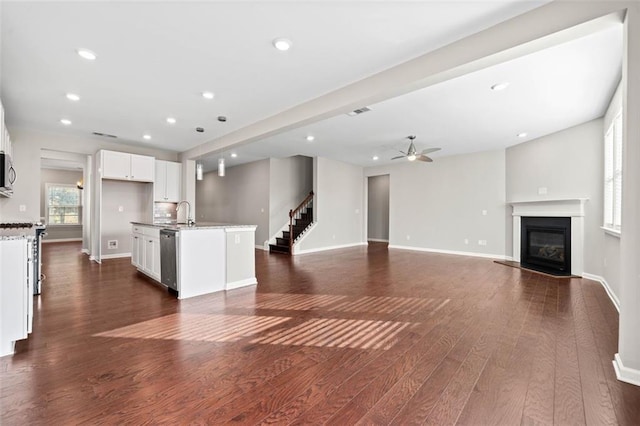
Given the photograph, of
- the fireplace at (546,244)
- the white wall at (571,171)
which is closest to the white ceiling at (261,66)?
the white wall at (571,171)

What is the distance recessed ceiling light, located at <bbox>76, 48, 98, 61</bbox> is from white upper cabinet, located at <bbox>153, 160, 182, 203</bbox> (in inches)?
175

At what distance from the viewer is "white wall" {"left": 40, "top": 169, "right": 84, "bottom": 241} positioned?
393 inches

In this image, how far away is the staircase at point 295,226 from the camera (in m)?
8.22

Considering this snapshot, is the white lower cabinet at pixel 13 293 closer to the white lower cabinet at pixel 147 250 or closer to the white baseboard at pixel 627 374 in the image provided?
the white lower cabinet at pixel 147 250

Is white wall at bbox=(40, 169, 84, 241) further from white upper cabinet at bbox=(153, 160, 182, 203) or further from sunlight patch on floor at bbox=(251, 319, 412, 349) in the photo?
sunlight patch on floor at bbox=(251, 319, 412, 349)

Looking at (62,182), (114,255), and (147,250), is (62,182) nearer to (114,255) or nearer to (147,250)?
(114,255)

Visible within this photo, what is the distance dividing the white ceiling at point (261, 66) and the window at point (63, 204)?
19.5 ft

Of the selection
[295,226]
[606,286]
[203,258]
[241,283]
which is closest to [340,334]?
[241,283]

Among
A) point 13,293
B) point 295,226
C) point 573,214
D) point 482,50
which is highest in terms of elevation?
point 482,50

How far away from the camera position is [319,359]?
2.30 m

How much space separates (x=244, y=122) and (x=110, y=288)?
11.1 ft

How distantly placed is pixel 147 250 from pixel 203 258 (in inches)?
63.0

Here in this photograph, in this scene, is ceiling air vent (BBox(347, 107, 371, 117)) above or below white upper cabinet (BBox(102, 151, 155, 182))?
above

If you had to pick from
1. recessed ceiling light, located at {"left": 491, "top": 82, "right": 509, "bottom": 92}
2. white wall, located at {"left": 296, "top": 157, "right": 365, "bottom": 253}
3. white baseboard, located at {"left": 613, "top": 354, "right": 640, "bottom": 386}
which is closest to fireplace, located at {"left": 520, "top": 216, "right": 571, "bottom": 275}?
recessed ceiling light, located at {"left": 491, "top": 82, "right": 509, "bottom": 92}
